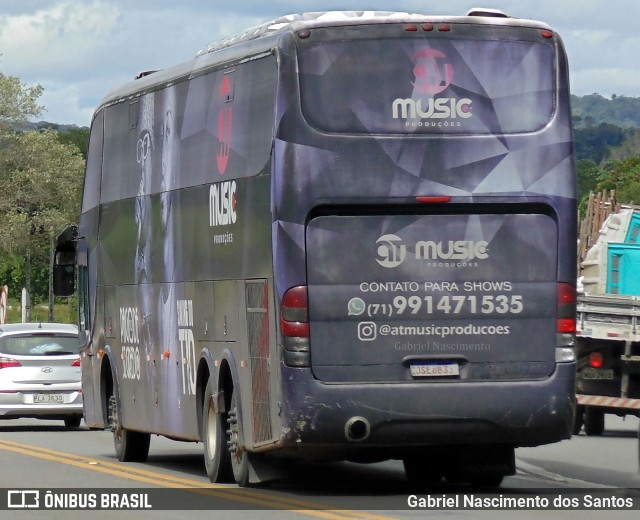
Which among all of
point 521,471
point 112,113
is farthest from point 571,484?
point 112,113

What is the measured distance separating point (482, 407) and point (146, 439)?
692 cm

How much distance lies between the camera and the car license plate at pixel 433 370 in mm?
14391

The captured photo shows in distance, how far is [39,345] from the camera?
91.4ft

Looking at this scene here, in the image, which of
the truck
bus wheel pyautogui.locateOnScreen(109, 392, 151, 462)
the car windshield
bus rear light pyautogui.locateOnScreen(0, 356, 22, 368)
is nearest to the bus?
bus wheel pyautogui.locateOnScreen(109, 392, 151, 462)

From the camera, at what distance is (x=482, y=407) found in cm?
1438

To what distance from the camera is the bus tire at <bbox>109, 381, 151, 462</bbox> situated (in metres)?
20.2

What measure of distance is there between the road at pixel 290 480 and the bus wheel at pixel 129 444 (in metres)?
0.13

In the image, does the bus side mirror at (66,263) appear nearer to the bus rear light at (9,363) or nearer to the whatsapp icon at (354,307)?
the bus rear light at (9,363)

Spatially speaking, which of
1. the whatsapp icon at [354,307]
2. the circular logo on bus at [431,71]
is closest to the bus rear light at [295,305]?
the whatsapp icon at [354,307]

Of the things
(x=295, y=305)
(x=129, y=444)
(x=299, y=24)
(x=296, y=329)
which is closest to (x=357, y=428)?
(x=296, y=329)

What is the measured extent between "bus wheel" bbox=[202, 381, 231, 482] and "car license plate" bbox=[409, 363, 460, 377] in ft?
7.92

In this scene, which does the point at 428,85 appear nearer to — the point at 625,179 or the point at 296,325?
the point at 296,325

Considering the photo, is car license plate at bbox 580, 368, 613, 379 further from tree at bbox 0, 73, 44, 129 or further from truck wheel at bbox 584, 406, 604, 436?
tree at bbox 0, 73, 44, 129

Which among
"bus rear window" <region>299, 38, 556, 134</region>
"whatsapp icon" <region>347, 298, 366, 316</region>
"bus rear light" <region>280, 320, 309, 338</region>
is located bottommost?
"bus rear light" <region>280, 320, 309, 338</region>
